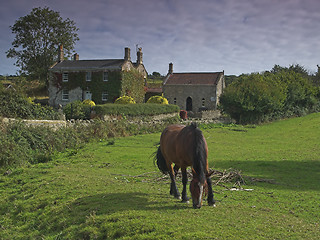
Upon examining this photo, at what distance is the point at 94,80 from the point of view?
167 ft

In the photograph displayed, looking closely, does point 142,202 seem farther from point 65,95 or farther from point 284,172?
point 65,95

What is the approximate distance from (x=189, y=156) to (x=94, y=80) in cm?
4550

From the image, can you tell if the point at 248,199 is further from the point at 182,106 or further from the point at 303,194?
the point at 182,106

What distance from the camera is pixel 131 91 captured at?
5284cm

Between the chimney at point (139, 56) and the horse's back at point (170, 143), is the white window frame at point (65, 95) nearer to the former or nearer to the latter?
the chimney at point (139, 56)

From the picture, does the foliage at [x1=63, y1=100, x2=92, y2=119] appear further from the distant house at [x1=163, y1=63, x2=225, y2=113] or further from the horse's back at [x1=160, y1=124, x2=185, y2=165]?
the distant house at [x1=163, y1=63, x2=225, y2=113]

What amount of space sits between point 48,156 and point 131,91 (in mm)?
36506

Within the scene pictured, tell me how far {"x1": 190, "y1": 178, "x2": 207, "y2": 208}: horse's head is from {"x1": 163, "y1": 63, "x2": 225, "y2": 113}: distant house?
1953 inches

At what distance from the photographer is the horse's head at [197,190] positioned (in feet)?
22.1

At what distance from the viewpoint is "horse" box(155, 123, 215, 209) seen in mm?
6801

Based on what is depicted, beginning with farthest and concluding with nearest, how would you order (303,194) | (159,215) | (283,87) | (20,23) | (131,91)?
(20,23) < (131,91) < (283,87) < (303,194) < (159,215)

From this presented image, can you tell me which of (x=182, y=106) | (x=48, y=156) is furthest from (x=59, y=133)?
(x=182, y=106)

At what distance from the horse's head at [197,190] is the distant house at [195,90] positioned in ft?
163

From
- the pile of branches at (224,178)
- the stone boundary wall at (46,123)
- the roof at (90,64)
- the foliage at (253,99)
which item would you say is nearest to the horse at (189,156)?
the pile of branches at (224,178)
